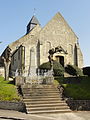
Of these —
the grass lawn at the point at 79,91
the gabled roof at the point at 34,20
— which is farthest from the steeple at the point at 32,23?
Answer: the grass lawn at the point at 79,91

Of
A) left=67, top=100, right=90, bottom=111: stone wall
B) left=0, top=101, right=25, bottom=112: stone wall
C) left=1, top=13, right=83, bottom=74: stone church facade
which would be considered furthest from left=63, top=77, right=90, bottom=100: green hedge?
left=1, top=13, right=83, bottom=74: stone church facade

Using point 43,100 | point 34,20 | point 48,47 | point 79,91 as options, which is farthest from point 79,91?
point 34,20

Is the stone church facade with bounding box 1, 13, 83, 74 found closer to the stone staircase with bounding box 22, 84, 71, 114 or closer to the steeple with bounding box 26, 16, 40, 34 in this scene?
the stone staircase with bounding box 22, 84, 71, 114

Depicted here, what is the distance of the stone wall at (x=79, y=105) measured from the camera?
46.1 ft

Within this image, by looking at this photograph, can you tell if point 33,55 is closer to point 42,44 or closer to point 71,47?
point 42,44

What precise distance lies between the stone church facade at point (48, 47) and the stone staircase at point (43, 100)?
40.7ft

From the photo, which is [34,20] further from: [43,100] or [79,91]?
[43,100]

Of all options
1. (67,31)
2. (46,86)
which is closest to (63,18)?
(67,31)

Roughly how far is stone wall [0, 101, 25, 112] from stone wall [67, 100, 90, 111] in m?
3.58

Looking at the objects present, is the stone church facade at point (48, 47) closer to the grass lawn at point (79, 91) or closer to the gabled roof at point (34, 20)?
the grass lawn at point (79, 91)

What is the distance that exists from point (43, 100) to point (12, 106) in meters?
2.34

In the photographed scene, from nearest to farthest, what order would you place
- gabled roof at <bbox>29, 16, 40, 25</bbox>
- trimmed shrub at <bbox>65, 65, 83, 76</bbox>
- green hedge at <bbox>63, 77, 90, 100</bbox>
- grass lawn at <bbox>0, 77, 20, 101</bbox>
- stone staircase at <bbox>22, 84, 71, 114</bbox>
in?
stone staircase at <bbox>22, 84, 71, 114</bbox>, grass lawn at <bbox>0, 77, 20, 101</bbox>, green hedge at <bbox>63, 77, 90, 100</bbox>, trimmed shrub at <bbox>65, 65, 83, 76</bbox>, gabled roof at <bbox>29, 16, 40, 25</bbox>

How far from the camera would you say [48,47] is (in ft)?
105

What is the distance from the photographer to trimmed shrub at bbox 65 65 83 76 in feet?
95.7
